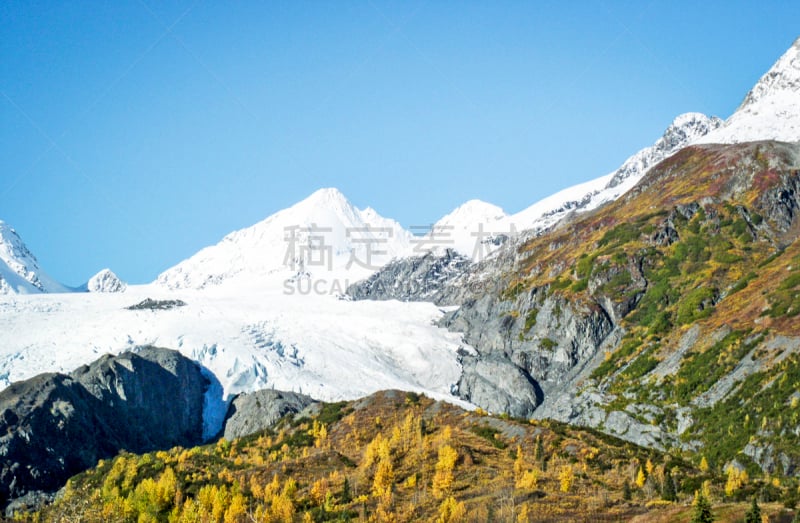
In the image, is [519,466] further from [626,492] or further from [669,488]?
[669,488]

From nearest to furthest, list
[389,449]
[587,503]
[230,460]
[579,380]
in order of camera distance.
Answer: [587,503] < [389,449] < [230,460] < [579,380]

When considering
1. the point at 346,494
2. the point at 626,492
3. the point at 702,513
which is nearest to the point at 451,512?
the point at 346,494

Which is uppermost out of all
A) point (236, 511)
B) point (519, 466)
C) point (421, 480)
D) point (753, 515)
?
point (519, 466)

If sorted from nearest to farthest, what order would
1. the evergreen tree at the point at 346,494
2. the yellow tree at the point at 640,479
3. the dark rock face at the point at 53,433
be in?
the yellow tree at the point at 640,479 < the evergreen tree at the point at 346,494 < the dark rock face at the point at 53,433

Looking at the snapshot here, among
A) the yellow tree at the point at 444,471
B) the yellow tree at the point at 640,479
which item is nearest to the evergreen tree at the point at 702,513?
the yellow tree at the point at 640,479

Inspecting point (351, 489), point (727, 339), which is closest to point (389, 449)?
point (351, 489)

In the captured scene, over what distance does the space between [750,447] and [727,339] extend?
3911 cm

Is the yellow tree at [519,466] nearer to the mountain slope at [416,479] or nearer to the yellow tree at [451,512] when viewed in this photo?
the mountain slope at [416,479]

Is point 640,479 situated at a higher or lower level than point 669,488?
higher

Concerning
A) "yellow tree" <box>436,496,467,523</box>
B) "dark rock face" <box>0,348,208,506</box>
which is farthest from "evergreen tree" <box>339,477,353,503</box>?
"dark rock face" <box>0,348,208,506</box>

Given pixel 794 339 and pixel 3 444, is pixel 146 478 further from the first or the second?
pixel 794 339

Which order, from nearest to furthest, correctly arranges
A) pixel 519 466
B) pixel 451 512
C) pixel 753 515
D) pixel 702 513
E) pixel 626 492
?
pixel 753 515, pixel 702 513, pixel 451 512, pixel 626 492, pixel 519 466

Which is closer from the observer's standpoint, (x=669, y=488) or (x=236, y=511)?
(x=669, y=488)

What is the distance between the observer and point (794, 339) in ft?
492
